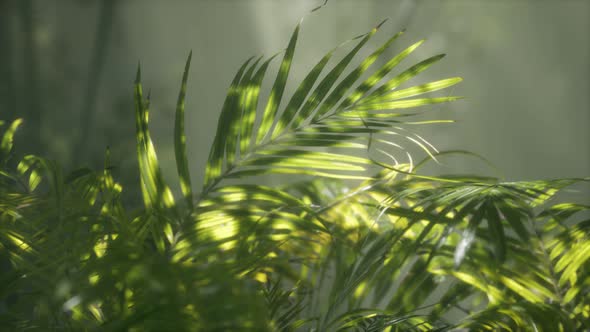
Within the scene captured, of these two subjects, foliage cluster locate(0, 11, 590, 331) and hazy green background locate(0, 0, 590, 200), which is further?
hazy green background locate(0, 0, 590, 200)

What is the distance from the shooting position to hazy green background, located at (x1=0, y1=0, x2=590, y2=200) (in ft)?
11.3

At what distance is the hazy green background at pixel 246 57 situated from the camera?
3.46 meters

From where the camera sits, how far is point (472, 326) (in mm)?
534

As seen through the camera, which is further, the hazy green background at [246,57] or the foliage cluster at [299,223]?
the hazy green background at [246,57]

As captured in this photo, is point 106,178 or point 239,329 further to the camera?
point 106,178

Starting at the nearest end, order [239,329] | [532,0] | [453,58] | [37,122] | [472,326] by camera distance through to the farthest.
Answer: [239,329], [472,326], [37,122], [453,58], [532,0]

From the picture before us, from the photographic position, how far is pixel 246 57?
5.09m

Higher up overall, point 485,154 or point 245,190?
point 245,190

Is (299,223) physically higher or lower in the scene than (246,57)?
lower

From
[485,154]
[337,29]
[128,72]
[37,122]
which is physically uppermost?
[337,29]

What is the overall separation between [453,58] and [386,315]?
5.37 metres

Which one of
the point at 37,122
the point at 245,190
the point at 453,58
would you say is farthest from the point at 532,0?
the point at 245,190

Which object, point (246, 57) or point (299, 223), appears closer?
point (299, 223)

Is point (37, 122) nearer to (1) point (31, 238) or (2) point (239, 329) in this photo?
(1) point (31, 238)
